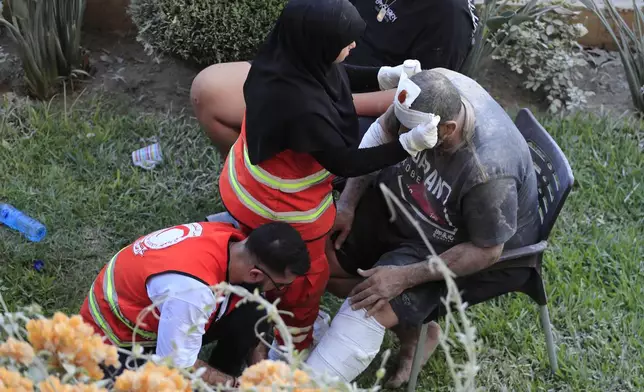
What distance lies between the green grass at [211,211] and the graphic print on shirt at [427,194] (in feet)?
2.15

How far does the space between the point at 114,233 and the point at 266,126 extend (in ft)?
4.46

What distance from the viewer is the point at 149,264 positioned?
229cm

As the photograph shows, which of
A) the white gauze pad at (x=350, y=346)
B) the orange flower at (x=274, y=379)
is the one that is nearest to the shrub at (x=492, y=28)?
the white gauze pad at (x=350, y=346)

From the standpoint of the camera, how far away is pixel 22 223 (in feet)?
10.8

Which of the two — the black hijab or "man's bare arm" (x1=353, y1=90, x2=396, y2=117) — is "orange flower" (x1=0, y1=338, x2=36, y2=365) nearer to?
the black hijab

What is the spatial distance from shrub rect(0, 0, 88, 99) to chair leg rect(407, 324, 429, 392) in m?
2.54

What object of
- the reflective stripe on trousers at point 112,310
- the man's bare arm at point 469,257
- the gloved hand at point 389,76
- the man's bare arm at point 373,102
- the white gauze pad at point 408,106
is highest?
the white gauze pad at point 408,106

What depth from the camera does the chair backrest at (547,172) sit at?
2.42 meters

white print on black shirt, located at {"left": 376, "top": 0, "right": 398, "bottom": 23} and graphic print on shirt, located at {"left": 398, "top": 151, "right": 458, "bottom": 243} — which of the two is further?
white print on black shirt, located at {"left": 376, "top": 0, "right": 398, "bottom": 23}

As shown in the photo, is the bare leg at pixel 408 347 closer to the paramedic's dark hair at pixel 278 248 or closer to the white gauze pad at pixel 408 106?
the paramedic's dark hair at pixel 278 248

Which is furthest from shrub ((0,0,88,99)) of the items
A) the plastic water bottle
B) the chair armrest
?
the chair armrest

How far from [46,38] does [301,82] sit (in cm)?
221

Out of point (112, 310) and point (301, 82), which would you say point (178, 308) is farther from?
point (301, 82)

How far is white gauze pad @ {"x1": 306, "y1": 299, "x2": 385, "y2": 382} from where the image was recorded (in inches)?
97.7
